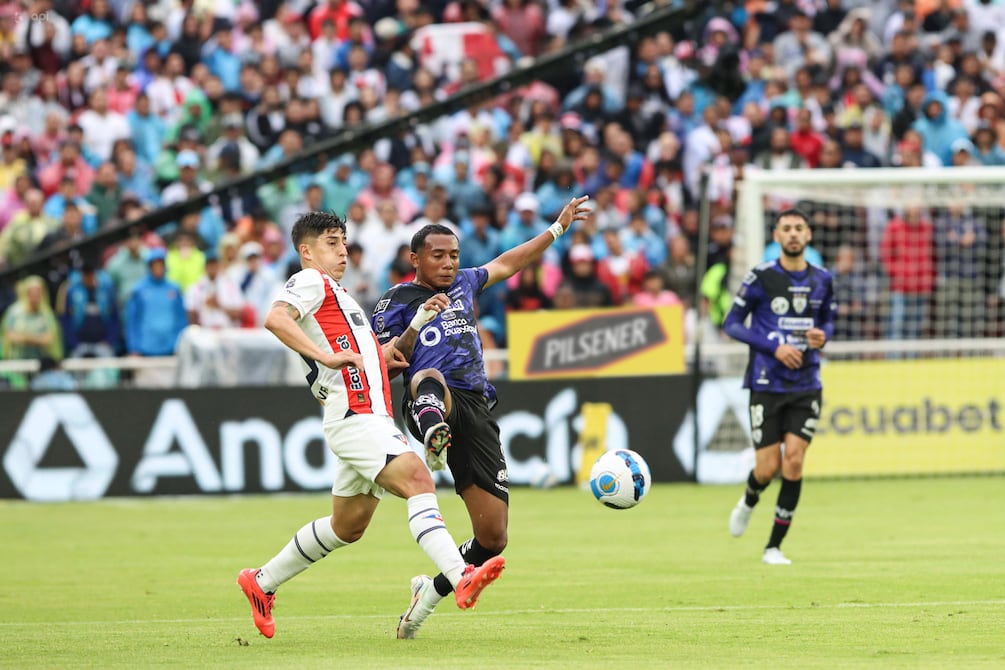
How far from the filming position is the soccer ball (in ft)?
31.2

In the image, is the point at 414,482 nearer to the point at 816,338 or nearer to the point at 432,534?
the point at 432,534

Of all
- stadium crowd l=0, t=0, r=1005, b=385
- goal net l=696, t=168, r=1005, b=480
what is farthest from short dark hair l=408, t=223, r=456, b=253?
stadium crowd l=0, t=0, r=1005, b=385

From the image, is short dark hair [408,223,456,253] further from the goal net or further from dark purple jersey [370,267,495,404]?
the goal net

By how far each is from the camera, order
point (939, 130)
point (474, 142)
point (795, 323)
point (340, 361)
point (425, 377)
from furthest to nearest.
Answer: point (474, 142)
point (939, 130)
point (795, 323)
point (425, 377)
point (340, 361)

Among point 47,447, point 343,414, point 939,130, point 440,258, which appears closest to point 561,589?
point 440,258

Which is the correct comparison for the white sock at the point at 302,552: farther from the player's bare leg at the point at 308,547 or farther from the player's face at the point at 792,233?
the player's face at the point at 792,233

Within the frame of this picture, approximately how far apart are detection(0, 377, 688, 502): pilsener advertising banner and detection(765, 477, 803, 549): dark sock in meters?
6.22

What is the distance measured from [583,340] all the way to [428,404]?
10820 millimetres

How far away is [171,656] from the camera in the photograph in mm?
8172

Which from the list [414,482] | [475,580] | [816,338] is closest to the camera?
A: [475,580]

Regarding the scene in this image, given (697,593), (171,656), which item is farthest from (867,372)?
(171,656)

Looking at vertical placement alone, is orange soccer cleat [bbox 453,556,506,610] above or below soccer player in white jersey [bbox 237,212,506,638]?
below

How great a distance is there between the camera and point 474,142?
2300cm

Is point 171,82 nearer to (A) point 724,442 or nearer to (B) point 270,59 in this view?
(B) point 270,59
